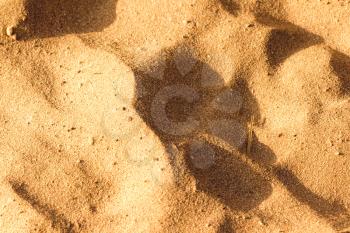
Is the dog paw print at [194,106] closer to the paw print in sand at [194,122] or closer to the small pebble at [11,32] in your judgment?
the paw print in sand at [194,122]

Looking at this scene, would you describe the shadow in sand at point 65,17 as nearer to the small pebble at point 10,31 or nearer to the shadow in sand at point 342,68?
the small pebble at point 10,31

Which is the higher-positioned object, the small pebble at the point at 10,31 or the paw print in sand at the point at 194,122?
the small pebble at the point at 10,31

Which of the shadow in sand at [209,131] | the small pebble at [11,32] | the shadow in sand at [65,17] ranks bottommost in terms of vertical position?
the shadow in sand at [209,131]

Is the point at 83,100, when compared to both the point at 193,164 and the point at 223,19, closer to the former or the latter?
the point at 193,164

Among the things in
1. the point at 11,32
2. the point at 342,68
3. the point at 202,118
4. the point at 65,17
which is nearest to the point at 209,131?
the point at 202,118

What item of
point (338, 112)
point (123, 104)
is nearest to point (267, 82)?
point (338, 112)

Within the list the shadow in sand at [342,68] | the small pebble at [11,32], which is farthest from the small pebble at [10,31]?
the shadow in sand at [342,68]

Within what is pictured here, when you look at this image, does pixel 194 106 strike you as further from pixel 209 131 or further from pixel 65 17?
pixel 65 17
